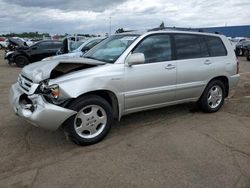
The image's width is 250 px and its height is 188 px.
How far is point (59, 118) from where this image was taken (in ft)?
13.3

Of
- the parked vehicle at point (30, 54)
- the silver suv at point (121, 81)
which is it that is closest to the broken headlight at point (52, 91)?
the silver suv at point (121, 81)

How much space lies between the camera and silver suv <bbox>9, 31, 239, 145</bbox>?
411 cm

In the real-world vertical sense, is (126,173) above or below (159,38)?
below

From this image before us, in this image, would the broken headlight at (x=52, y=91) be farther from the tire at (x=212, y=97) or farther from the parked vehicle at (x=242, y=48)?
the parked vehicle at (x=242, y=48)

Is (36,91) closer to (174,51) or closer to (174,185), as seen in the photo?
(174,185)

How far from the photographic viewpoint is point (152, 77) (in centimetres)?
496

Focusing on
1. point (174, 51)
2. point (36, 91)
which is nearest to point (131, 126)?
point (174, 51)

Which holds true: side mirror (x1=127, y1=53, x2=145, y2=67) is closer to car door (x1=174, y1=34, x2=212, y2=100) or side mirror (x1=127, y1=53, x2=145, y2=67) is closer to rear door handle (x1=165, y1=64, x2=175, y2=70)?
rear door handle (x1=165, y1=64, x2=175, y2=70)

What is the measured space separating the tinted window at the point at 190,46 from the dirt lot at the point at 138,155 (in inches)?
49.6

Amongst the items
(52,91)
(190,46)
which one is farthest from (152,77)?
(52,91)

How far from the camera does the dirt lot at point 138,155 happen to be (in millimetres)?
3443

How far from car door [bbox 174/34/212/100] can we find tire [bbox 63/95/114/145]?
1638 millimetres

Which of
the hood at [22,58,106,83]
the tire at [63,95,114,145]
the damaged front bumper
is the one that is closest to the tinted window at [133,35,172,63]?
the hood at [22,58,106,83]

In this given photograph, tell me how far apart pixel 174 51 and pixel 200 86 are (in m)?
0.96
